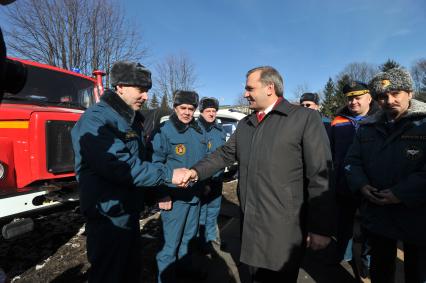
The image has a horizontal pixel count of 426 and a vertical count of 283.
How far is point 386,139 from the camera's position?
85.4 inches

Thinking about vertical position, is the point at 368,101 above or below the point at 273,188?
above

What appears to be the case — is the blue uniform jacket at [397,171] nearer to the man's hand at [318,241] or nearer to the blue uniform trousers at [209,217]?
the man's hand at [318,241]

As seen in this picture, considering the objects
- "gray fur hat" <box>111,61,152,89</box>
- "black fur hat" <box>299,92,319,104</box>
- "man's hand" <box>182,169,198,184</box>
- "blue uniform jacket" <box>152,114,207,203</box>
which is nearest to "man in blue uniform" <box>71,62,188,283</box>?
"gray fur hat" <box>111,61,152,89</box>

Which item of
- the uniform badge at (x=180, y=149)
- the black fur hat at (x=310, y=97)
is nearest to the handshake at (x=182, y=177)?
the uniform badge at (x=180, y=149)

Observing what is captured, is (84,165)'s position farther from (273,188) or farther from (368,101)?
(368,101)

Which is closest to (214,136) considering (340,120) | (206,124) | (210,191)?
(206,124)

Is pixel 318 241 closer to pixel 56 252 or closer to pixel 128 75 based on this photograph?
pixel 128 75

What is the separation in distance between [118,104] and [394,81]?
Result: 2.22 metres

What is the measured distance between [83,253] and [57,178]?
114 cm

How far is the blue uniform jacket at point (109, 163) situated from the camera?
1930 millimetres

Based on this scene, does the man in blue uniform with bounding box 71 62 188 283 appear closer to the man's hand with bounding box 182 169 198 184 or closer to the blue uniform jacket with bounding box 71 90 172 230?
the blue uniform jacket with bounding box 71 90 172 230

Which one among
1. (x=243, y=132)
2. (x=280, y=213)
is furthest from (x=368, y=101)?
(x=280, y=213)

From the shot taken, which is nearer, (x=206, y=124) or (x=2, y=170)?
(x=2, y=170)

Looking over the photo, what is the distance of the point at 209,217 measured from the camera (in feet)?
14.0
